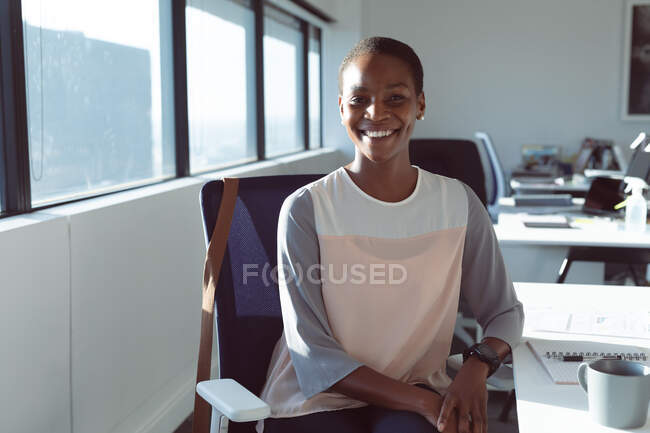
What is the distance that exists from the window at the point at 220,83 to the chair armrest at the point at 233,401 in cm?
227

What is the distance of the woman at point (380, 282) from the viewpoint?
48.6 inches

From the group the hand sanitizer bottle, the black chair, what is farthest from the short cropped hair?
the hand sanitizer bottle

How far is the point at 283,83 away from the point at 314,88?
1.10 meters

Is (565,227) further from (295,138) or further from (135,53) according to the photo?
(295,138)

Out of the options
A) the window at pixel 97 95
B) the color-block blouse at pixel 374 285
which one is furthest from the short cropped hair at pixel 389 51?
the window at pixel 97 95

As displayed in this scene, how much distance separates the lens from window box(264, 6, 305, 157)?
4836mm

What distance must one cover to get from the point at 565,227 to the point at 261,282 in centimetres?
178

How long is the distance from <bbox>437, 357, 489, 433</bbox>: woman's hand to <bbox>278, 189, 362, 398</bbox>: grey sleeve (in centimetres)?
17

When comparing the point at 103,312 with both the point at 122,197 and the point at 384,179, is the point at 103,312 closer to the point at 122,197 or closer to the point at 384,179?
the point at 122,197

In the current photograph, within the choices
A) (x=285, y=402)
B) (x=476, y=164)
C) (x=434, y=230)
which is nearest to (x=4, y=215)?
(x=285, y=402)

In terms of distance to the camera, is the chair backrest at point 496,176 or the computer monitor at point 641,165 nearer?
the computer monitor at point 641,165

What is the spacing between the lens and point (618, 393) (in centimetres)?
94

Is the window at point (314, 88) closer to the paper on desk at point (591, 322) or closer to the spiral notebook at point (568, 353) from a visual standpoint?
the paper on desk at point (591, 322)

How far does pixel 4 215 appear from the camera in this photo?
72.9 inches
